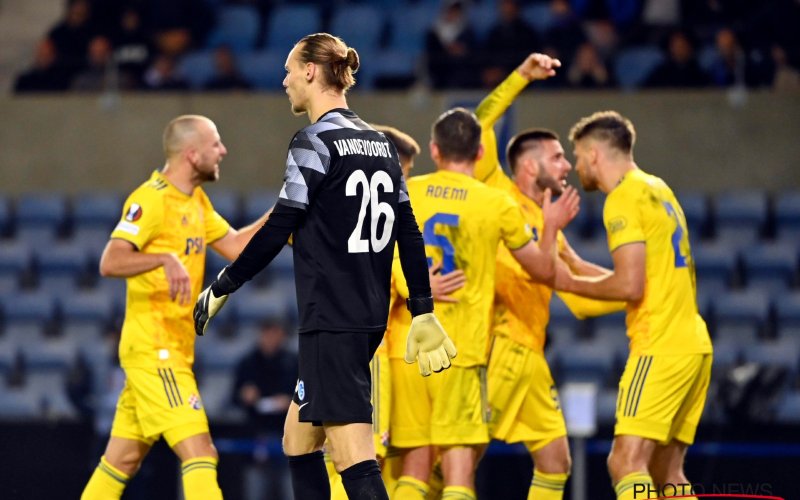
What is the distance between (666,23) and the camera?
14117mm

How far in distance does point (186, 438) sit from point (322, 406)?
1.69m

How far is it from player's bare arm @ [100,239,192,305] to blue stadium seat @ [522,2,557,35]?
26.8 ft

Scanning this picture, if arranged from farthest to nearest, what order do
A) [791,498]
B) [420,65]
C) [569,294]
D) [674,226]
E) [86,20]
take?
[86,20] → [420,65] → [791,498] → [569,294] → [674,226]

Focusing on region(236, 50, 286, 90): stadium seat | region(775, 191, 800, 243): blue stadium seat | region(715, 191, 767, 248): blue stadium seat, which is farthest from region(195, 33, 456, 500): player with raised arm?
region(236, 50, 286, 90): stadium seat

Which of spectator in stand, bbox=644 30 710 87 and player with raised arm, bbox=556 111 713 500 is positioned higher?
spectator in stand, bbox=644 30 710 87

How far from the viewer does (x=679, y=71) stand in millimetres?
13492

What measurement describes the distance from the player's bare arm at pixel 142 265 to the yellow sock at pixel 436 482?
1.64m

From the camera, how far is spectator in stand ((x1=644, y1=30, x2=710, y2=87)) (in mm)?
13453

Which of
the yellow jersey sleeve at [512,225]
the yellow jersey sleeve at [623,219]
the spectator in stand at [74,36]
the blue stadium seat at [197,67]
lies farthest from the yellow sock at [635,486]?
the spectator in stand at [74,36]

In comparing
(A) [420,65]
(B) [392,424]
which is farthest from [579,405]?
(A) [420,65]

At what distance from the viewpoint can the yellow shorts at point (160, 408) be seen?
698cm

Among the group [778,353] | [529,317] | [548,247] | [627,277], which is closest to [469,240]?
[548,247]

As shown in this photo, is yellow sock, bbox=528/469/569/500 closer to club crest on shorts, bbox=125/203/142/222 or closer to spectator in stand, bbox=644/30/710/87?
club crest on shorts, bbox=125/203/142/222

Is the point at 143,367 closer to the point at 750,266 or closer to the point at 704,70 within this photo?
the point at 750,266
